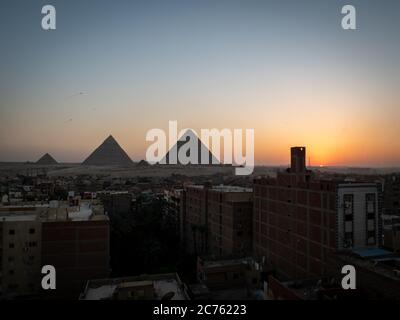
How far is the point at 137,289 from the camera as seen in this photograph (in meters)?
3.56

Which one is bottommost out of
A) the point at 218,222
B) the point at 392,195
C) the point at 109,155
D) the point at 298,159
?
the point at 218,222

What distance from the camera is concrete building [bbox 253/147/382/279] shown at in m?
5.34

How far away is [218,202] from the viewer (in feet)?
29.2

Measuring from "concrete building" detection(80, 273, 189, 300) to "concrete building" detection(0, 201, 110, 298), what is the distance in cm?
148

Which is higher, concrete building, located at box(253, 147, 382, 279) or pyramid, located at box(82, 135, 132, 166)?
pyramid, located at box(82, 135, 132, 166)

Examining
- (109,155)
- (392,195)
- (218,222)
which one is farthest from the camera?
(109,155)

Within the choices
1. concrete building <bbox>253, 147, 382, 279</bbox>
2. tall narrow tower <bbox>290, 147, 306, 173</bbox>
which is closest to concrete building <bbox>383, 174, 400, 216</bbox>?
concrete building <bbox>253, 147, 382, 279</bbox>

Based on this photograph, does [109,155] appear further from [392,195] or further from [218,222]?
[218,222]

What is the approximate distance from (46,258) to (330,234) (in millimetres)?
4492

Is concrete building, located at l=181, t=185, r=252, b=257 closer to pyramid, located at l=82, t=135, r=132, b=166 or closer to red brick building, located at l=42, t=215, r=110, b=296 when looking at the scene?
red brick building, located at l=42, t=215, r=110, b=296

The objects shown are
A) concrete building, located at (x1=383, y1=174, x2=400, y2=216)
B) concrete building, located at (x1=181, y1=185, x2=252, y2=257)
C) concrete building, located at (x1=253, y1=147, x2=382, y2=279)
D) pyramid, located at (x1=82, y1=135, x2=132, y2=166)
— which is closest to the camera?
concrete building, located at (x1=253, y1=147, x2=382, y2=279)

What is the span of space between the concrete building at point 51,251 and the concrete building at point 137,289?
1478 mm

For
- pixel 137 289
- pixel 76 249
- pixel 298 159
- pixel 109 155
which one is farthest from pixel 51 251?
pixel 109 155

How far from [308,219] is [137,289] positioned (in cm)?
356
